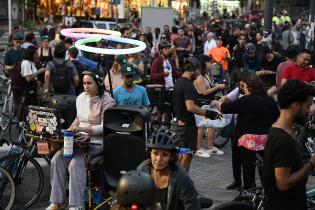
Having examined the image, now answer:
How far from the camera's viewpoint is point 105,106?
23.0 ft

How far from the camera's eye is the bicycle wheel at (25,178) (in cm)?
700

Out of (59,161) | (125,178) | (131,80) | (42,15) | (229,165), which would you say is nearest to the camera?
(125,178)

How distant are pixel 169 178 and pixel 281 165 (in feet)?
2.52

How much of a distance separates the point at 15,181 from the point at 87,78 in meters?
1.39

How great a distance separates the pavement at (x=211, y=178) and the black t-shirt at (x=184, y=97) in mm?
978

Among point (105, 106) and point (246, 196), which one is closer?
point (246, 196)

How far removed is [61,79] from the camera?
978 centimetres

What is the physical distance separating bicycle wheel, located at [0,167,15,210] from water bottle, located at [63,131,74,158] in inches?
30.7

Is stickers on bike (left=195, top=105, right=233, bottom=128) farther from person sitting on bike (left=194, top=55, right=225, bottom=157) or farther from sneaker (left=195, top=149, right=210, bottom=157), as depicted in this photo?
sneaker (left=195, top=149, right=210, bottom=157)

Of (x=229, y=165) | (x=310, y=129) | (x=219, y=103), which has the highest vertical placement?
(x=219, y=103)

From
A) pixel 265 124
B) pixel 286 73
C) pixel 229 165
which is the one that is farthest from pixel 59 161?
pixel 286 73

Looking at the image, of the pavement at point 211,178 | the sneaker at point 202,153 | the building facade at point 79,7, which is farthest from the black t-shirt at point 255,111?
the building facade at point 79,7

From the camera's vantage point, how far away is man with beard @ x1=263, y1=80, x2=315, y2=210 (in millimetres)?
4293

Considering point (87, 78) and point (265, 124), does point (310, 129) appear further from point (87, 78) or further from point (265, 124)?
point (87, 78)
